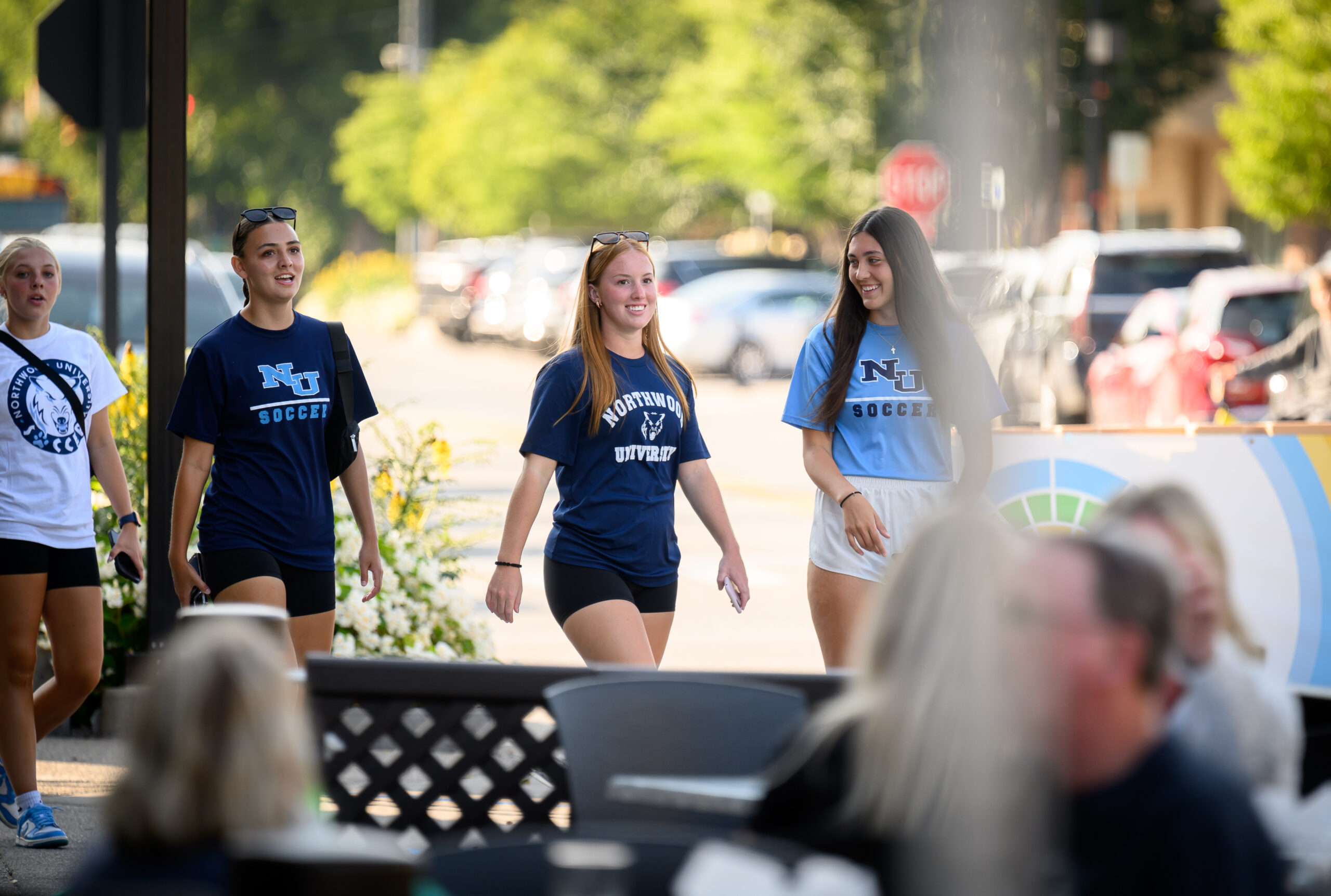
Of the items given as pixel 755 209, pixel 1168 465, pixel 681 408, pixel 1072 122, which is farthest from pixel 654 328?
pixel 755 209

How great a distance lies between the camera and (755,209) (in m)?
42.6

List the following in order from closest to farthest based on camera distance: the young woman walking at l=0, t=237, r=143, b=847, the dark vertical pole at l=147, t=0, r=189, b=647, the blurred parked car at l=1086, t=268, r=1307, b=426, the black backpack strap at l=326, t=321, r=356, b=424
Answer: the black backpack strap at l=326, t=321, r=356, b=424 < the young woman walking at l=0, t=237, r=143, b=847 < the dark vertical pole at l=147, t=0, r=189, b=647 < the blurred parked car at l=1086, t=268, r=1307, b=426

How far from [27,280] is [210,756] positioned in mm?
3307

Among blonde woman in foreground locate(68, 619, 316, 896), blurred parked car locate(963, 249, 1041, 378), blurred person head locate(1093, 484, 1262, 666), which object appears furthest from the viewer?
blurred person head locate(1093, 484, 1262, 666)

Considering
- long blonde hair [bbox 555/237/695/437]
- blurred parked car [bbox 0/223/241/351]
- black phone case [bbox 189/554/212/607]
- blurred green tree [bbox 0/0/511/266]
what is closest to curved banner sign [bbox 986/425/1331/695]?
long blonde hair [bbox 555/237/695/437]

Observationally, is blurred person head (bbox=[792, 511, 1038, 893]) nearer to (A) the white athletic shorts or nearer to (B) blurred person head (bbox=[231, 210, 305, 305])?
(A) the white athletic shorts

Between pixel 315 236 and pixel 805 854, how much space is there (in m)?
73.6

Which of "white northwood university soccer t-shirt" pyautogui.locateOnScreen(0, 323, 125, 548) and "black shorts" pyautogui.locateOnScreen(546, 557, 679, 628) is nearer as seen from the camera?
"black shorts" pyautogui.locateOnScreen(546, 557, 679, 628)

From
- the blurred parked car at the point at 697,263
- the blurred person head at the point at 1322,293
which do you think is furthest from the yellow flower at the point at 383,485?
the blurred parked car at the point at 697,263

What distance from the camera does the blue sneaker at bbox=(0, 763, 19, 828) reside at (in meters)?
5.14

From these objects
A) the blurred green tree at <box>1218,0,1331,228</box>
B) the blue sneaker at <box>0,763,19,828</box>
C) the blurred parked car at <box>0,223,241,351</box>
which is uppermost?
the blurred green tree at <box>1218,0,1331,228</box>

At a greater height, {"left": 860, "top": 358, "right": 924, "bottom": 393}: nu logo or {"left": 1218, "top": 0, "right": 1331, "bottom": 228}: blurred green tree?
{"left": 1218, "top": 0, "right": 1331, "bottom": 228}: blurred green tree

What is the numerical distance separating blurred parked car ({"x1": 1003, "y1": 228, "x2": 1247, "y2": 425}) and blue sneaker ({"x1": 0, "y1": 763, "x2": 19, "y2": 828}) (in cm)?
1375

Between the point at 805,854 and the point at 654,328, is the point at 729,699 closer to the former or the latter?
the point at 805,854
